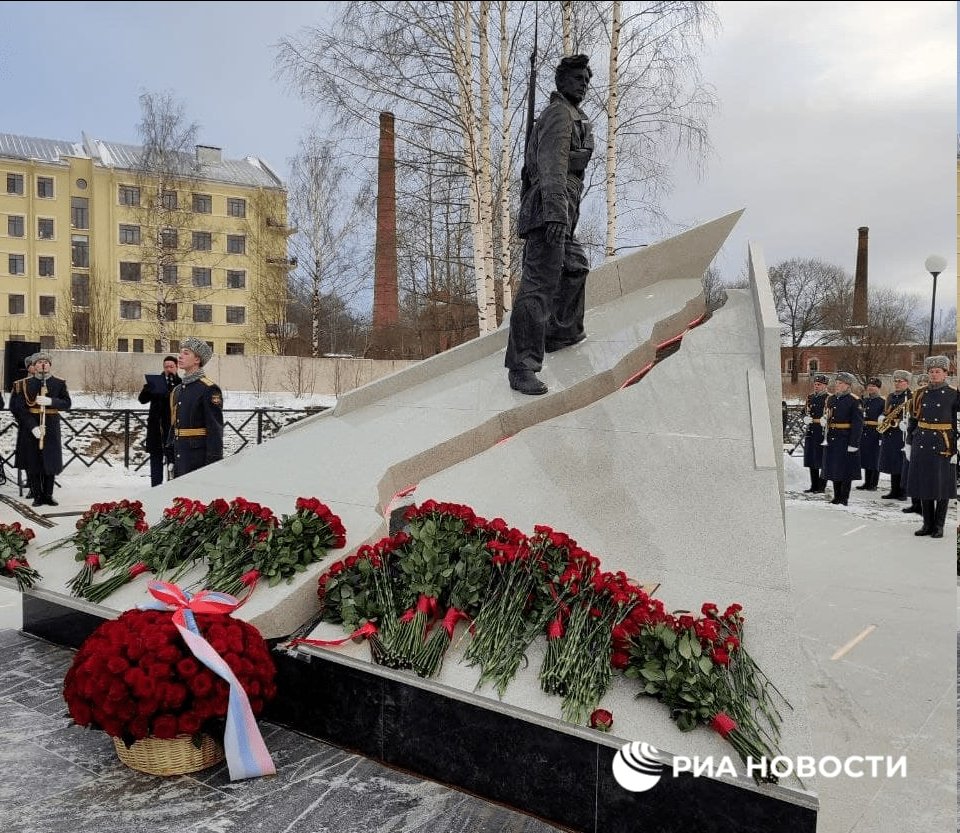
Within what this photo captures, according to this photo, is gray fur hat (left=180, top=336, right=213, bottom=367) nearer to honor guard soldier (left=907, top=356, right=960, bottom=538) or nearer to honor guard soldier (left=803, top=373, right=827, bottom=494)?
honor guard soldier (left=907, top=356, right=960, bottom=538)

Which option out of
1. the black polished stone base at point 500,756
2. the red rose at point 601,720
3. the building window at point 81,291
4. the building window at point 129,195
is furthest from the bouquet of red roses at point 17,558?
the building window at point 129,195

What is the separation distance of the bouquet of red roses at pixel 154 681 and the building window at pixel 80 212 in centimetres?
3807

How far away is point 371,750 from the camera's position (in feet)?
9.64

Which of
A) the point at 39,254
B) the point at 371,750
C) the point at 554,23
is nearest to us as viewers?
the point at 371,750

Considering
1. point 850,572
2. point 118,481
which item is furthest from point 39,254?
point 850,572

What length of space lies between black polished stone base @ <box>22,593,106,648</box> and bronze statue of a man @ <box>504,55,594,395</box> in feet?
9.69

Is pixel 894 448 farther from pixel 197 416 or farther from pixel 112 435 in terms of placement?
pixel 112 435

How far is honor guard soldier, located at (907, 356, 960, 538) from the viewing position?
8.18m

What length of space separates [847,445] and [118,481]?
10.4 metres

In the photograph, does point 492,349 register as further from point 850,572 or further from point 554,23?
point 554,23

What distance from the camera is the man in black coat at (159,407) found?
8992 mm

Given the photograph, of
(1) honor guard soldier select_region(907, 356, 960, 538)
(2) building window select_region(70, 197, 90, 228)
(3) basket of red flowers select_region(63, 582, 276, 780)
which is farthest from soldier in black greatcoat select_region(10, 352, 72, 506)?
(2) building window select_region(70, 197, 90, 228)

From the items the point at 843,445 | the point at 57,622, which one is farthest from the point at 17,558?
the point at 843,445

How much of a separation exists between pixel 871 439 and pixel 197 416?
34.3 feet
